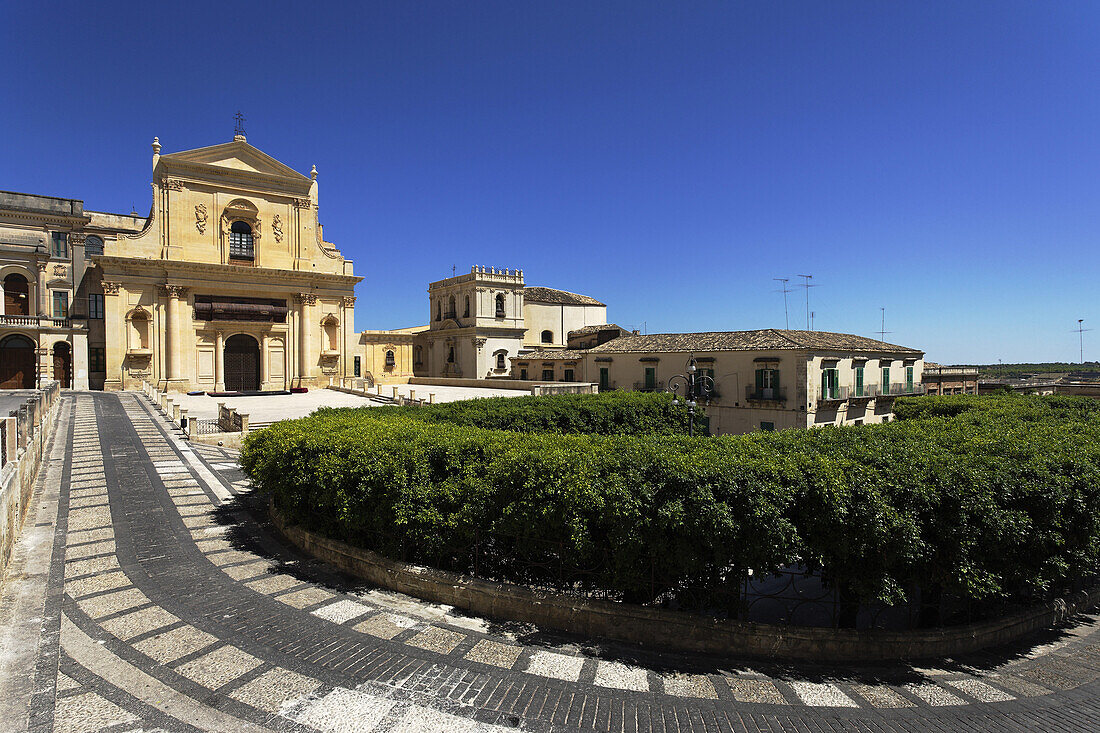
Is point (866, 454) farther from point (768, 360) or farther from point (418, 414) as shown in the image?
point (768, 360)

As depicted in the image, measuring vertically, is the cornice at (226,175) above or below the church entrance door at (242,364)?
above

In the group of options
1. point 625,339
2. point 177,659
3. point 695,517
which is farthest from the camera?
point 625,339

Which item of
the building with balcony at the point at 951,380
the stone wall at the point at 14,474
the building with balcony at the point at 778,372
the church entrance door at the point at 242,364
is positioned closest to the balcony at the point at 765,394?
the building with balcony at the point at 778,372

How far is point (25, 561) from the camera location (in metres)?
7.25

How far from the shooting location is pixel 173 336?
3322 cm

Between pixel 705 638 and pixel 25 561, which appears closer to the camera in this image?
pixel 705 638

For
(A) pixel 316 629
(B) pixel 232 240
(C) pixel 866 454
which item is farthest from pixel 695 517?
(B) pixel 232 240

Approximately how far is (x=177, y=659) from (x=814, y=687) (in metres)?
6.21

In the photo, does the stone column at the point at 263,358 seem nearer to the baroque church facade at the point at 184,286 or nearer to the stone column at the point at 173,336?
the baroque church facade at the point at 184,286

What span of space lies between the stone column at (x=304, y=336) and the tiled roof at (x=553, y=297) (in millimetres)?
20376

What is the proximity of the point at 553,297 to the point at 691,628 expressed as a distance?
4854 cm

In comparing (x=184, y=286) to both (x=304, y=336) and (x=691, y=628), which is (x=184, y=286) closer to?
(x=304, y=336)

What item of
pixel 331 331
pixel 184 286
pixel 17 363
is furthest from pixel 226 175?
pixel 17 363

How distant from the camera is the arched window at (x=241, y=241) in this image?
36188 millimetres
